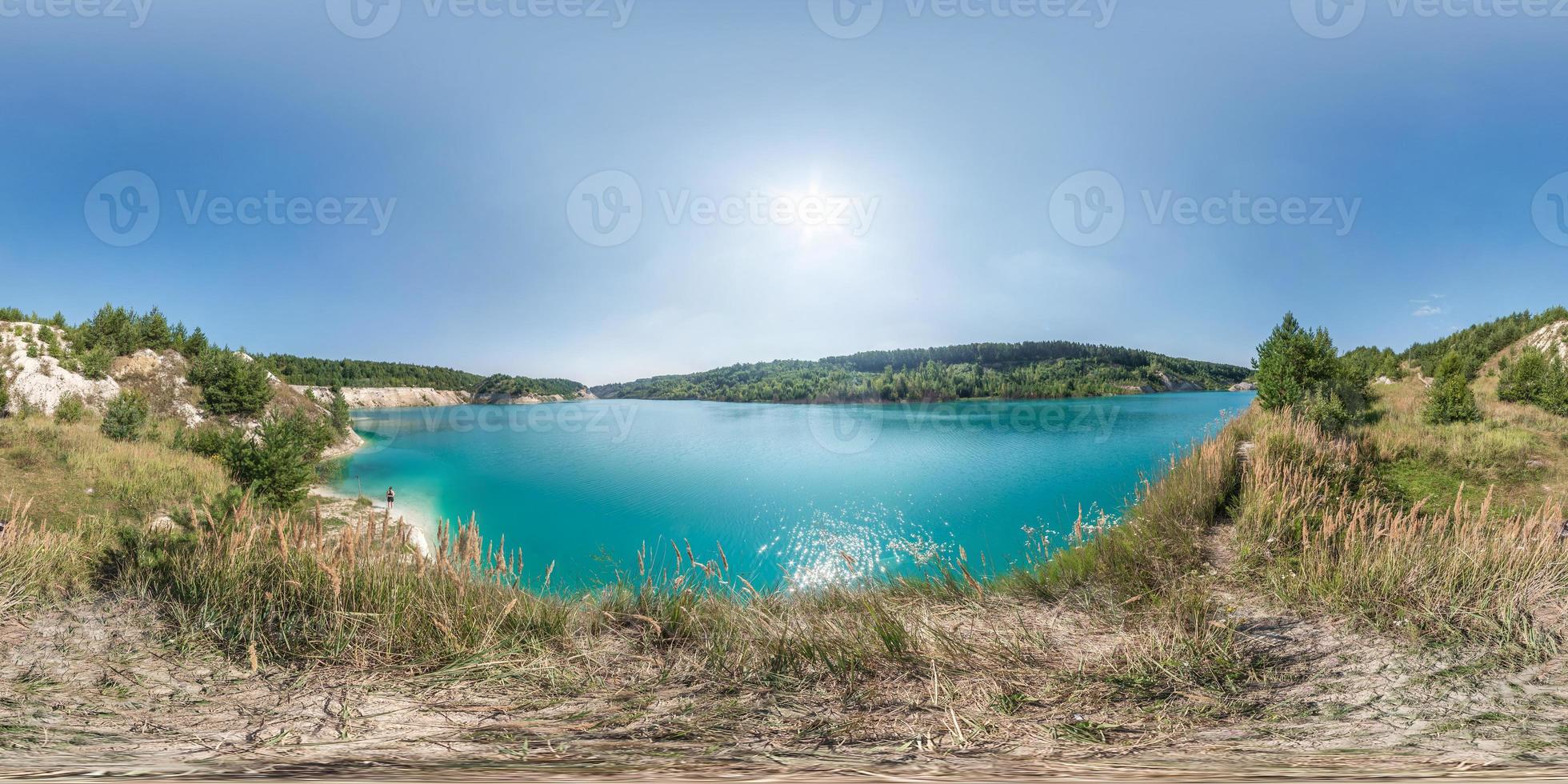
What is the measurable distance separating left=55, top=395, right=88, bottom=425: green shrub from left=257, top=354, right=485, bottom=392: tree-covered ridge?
127ft

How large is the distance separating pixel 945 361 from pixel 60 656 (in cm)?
8383

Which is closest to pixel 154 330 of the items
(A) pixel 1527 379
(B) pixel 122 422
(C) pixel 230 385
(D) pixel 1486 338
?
(C) pixel 230 385

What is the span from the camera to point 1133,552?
4363 mm

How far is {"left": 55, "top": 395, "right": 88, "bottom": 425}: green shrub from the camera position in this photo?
14789mm

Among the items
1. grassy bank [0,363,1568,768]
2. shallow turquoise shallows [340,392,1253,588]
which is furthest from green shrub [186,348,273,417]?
grassy bank [0,363,1568,768]

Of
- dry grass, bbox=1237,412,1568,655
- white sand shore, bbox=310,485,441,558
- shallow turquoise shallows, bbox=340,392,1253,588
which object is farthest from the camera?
white sand shore, bbox=310,485,441,558

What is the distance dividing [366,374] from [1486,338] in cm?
10757

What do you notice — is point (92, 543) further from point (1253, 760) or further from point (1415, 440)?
point (1415, 440)

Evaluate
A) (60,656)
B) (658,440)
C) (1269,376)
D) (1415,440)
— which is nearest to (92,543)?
(60,656)

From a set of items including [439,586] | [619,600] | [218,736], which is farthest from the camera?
[619,600]

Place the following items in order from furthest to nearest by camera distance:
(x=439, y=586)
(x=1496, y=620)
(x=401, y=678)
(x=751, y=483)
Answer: (x=751, y=483), (x=439, y=586), (x=1496, y=620), (x=401, y=678)

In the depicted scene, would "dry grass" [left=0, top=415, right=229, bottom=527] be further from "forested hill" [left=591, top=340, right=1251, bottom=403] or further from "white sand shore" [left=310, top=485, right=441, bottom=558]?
"forested hill" [left=591, top=340, right=1251, bottom=403]

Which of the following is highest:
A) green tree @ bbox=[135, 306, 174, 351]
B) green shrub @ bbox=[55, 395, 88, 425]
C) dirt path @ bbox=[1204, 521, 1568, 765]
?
green tree @ bbox=[135, 306, 174, 351]

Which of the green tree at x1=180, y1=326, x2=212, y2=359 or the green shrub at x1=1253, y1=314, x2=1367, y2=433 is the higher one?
the green tree at x1=180, y1=326, x2=212, y2=359
